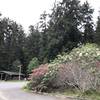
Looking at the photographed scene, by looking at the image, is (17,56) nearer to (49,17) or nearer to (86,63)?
(49,17)

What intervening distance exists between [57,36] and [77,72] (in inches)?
1765

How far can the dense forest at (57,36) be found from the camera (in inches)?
2662

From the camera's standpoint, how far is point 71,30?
228 feet

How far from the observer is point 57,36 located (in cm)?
6719

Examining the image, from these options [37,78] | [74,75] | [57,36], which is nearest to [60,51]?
[57,36]

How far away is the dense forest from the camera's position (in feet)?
222

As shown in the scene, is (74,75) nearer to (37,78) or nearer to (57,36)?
(37,78)

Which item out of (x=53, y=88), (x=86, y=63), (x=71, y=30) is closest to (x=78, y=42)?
(x=71, y=30)

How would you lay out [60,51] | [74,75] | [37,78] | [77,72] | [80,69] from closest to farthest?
[80,69] → [77,72] → [74,75] → [37,78] → [60,51]

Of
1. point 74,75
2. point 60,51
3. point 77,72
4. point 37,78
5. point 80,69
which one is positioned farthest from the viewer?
point 60,51

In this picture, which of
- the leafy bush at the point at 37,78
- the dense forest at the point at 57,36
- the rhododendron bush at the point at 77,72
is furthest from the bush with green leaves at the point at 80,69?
the dense forest at the point at 57,36

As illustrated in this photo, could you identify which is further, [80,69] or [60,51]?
[60,51]

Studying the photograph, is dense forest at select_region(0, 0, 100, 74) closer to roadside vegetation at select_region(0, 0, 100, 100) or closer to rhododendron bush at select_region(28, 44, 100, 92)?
roadside vegetation at select_region(0, 0, 100, 100)

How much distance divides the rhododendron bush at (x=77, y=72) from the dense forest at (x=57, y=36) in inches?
1521
